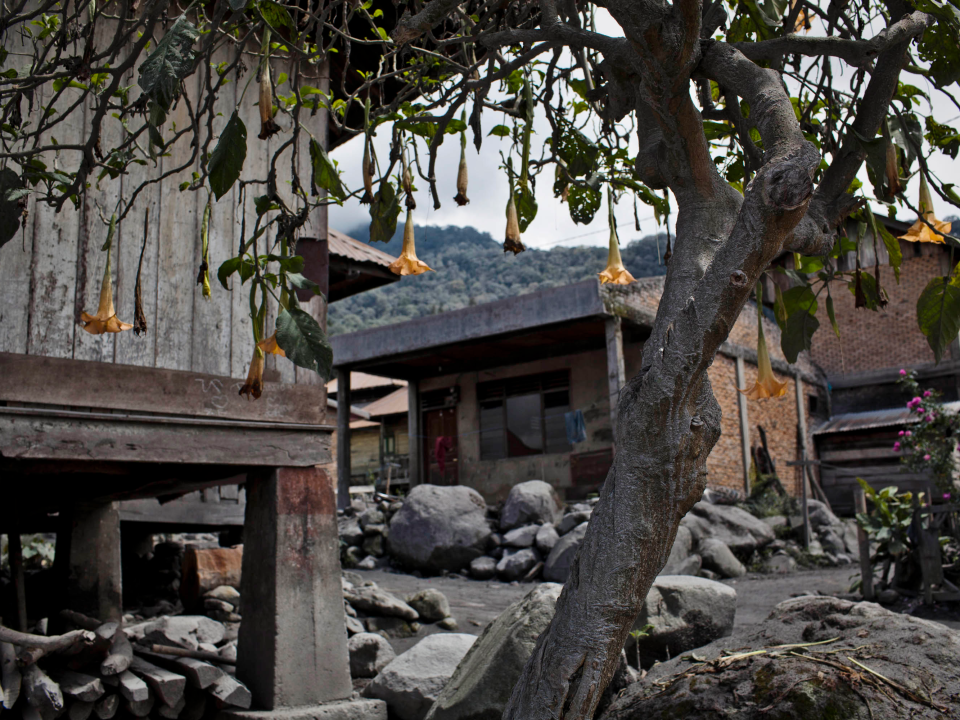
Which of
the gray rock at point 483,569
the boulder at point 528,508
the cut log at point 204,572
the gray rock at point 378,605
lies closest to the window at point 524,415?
the boulder at point 528,508

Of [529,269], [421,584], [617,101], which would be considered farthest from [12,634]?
[529,269]

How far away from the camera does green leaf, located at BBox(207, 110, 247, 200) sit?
2.71 m

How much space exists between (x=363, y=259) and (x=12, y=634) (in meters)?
4.66

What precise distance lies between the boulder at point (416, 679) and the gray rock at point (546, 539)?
7187 mm

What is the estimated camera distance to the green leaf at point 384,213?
3424mm

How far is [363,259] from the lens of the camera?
813 centimetres

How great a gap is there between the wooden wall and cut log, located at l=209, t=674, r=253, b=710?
1808 mm

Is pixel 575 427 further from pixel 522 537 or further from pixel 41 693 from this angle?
pixel 41 693

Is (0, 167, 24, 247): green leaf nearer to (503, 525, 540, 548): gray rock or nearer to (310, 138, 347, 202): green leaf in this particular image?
(310, 138, 347, 202): green leaf

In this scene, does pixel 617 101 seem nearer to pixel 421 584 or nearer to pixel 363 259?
pixel 363 259

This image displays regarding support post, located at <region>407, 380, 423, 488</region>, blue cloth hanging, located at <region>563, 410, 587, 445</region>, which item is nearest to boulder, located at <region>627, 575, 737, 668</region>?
blue cloth hanging, located at <region>563, 410, 587, 445</region>

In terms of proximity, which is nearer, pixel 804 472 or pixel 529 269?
pixel 804 472

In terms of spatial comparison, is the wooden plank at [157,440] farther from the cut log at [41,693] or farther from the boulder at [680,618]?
the boulder at [680,618]

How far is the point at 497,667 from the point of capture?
4496 mm
